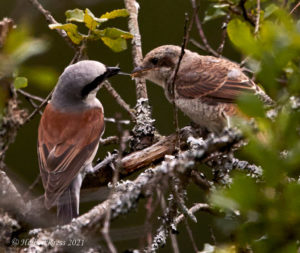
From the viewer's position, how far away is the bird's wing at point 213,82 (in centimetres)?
344

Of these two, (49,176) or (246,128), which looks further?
(49,176)

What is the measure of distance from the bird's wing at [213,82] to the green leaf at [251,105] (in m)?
1.91

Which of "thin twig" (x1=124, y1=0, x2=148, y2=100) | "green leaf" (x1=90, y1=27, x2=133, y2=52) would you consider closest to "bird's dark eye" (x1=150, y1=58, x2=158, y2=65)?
"thin twig" (x1=124, y1=0, x2=148, y2=100)

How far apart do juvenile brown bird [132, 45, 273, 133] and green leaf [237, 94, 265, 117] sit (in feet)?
5.58

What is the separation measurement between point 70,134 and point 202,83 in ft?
3.08

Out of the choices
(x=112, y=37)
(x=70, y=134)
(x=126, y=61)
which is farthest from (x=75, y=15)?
(x=126, y=61)

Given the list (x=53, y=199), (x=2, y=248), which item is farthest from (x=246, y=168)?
(x=2, y=248)

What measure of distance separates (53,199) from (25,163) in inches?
111

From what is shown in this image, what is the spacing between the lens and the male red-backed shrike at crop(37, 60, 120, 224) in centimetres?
297

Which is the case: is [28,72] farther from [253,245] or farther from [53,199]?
[53,199]

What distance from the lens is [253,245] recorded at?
1418mm

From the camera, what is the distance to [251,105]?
142 cm

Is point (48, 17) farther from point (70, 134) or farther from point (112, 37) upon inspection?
point (70, 134)

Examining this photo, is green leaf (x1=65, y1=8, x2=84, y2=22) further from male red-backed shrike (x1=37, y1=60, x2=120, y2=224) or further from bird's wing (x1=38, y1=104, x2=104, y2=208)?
bird's wing (x1=38, y1=104, x2=104, y2=208)
